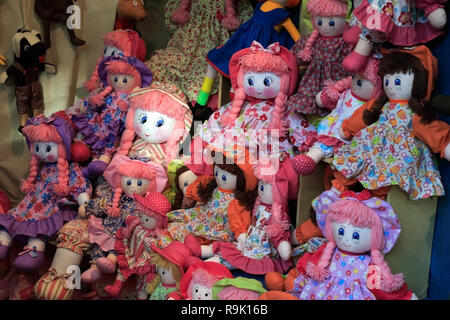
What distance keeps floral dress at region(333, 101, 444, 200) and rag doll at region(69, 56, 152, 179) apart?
1171 millimetres

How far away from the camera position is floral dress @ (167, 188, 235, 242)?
89.3 inches

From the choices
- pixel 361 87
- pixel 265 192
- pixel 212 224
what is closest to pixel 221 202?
pixel 212 224

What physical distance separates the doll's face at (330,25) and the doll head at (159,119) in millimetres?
692

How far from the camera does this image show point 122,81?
8.87 ft

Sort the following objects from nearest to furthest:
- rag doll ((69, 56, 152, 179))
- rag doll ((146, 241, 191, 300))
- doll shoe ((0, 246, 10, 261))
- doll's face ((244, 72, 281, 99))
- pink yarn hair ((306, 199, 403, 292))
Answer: pink yarn hair ((306, 199, 403, 292)) → rag doll ((146, 241, 191, 300)) → doll's face ((244, 72, 281, 99)) → doll shoe ((0, 246, 10, 261)) → rag doll ((69, 56, 152, 179))

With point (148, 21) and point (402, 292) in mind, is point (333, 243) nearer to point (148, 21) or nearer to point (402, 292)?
point (402, 292)

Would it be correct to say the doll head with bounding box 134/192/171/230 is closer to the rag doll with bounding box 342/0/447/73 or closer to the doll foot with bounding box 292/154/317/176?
the doll foot with bounding box 292/154/317/176

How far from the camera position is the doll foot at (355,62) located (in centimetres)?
192

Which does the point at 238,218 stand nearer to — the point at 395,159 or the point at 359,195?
the point at 359,195

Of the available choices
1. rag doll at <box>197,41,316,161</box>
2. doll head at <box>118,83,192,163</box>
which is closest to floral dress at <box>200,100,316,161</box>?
rag doll at <box>197,41,316,161</box>

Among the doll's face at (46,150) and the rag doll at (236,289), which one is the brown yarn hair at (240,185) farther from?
the doll's face at (46,150)

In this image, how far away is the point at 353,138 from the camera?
1.93 m

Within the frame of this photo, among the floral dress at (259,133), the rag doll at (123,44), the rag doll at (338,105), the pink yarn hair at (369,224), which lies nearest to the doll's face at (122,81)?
the rag doll at (123,44)
